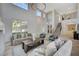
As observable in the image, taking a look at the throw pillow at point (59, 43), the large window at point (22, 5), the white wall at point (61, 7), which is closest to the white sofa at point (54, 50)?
the throw pillow at point (59, 43)

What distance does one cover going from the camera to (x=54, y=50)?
1.87 metres

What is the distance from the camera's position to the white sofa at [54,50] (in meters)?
1.88

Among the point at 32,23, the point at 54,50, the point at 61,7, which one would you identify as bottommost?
the point at 54,50

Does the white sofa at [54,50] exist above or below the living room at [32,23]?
below

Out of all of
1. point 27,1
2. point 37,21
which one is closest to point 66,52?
point 37,21

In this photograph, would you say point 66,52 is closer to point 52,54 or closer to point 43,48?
point 52,54

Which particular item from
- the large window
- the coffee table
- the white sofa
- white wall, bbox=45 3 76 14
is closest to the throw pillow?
the white sofa

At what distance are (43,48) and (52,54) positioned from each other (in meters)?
0.15

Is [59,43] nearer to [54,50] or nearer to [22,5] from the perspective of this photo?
[54,50]

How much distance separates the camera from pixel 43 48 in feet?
6.23

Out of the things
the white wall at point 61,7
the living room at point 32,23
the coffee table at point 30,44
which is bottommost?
the coffee table at point 30,44

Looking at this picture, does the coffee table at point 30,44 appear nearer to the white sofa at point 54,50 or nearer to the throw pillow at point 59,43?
the white sofa at point 54,50

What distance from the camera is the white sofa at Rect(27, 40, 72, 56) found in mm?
1875

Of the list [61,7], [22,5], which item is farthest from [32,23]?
[61,7]
